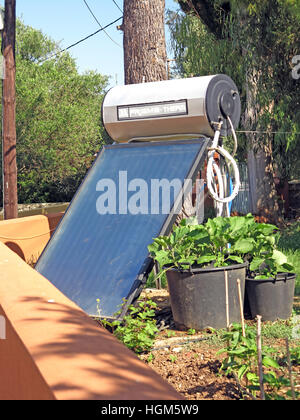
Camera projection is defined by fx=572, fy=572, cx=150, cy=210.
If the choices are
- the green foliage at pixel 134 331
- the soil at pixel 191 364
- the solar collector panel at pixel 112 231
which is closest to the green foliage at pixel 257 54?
the solar collector panel at pixel 112 231

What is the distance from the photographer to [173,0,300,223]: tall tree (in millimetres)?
13141

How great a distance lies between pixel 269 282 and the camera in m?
5.17

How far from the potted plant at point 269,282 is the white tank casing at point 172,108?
187cm

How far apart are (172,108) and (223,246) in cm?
226

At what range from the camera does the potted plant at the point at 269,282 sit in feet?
17.0

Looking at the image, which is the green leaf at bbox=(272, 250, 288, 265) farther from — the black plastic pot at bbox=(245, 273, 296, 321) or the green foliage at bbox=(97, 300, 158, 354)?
the green foliage at bbox=(97, 300, 158, 354)

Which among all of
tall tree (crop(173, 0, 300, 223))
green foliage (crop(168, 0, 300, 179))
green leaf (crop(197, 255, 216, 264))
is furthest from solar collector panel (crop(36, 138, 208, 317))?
green foliage (crop(168, 0, 300, 179))

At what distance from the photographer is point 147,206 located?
593 cm

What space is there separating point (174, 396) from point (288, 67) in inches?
498

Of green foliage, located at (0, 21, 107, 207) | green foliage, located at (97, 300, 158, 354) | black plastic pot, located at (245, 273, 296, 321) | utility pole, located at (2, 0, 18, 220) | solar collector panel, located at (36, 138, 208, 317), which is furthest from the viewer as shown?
green foliage, located at (0, 21, 107, 207)

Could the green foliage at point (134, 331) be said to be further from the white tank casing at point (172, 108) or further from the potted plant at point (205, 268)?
the white tank casing at point (172, 108)

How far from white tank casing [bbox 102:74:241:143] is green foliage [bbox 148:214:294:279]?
69.5 inches

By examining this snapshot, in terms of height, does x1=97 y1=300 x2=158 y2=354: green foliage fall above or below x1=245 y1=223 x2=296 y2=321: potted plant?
below
